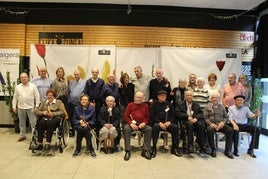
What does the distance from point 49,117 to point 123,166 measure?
153 centimetres

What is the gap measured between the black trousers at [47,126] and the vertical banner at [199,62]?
9.62 ft

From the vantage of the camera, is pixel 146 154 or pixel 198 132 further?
pixel 198 132

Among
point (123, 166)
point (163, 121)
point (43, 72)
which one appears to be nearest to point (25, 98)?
point (43, 72)

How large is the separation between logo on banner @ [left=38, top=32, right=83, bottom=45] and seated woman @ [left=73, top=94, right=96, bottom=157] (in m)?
2.47

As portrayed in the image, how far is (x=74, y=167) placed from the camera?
3.90 m

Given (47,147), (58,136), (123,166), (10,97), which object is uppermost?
(10,97)

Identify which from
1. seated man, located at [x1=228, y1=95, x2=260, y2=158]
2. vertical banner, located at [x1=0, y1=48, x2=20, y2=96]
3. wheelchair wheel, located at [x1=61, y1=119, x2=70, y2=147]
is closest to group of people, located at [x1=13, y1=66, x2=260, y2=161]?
seated man, located at [x1=228, y1=95, x2=260, y2=158]

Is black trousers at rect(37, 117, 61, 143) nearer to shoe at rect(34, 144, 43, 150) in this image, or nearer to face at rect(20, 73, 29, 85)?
shoe at rect(34, 144, 43, 150)

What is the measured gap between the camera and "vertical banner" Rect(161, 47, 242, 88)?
21.1 ft

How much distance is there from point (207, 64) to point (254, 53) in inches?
56.0

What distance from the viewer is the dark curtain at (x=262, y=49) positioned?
6.45 m

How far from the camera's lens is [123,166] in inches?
157

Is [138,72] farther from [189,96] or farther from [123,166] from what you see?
[123,166]

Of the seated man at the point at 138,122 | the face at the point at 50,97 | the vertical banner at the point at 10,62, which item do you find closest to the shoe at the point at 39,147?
the face at the point at 50,97
